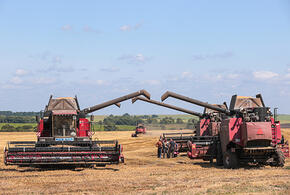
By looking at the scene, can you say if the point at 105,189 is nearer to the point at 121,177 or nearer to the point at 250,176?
the point at 121,177

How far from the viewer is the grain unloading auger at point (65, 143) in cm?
2028

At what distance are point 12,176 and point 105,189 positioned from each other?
18.7 ft

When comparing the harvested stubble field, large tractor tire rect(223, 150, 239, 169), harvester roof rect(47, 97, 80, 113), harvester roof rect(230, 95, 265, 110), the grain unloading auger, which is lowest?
the harvested stubble field

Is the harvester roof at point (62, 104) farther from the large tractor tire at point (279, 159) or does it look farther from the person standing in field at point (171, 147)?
the large tractor tire at point (279, 159)

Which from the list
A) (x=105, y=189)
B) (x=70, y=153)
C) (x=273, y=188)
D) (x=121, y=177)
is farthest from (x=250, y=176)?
(x=70, y=153)

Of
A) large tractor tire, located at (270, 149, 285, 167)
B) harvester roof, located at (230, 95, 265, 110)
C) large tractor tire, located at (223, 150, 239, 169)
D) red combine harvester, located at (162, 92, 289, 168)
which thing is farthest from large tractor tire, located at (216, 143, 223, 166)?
harvester roof, located at (230, 95, 265, 110)

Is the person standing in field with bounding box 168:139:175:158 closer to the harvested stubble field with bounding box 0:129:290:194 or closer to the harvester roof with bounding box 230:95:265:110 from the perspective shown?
the harvester roof with bounding box 230:95:265:110

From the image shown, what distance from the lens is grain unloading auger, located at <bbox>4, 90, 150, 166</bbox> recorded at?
66.5ft

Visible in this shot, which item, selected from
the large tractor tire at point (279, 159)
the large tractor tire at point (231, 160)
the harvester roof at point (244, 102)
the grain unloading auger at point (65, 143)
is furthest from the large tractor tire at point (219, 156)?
the harvester roof at point (244, 102)

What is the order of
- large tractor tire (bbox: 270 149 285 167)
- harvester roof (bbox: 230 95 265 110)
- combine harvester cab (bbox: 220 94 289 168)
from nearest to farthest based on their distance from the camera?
1. combine harvester cab (bbox: 220 94 289 168)
2. large tractor tire (bbox: 270 149 285 167)
3. harvester roof (bbox: 230 95 265 110)

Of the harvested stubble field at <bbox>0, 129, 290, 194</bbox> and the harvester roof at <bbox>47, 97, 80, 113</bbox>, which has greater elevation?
the harvester roof at <bbox>47, 97, 80, 113</bbox>

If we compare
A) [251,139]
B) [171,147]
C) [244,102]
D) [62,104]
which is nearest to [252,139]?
[251,139]

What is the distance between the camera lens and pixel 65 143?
22.9 meters

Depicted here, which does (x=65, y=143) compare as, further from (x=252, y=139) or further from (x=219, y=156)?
(x=252, y=139)
